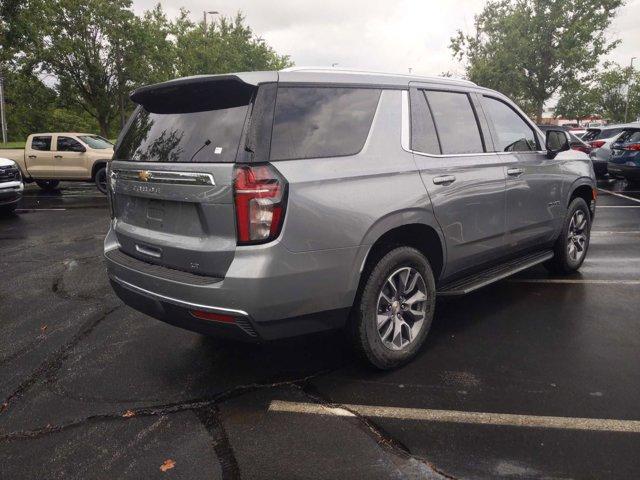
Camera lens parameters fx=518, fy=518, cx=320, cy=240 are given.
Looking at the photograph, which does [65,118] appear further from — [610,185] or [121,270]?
[121,270]

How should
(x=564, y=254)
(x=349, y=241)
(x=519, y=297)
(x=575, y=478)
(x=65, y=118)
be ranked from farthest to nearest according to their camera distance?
(x=65, y=118) < (x=564, y=254) < (x=519, y=297) < (x=349, y=241) < (x=575, y=478)

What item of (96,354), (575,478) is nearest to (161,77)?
(96,354)

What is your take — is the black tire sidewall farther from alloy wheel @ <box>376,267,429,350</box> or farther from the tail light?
the tail light

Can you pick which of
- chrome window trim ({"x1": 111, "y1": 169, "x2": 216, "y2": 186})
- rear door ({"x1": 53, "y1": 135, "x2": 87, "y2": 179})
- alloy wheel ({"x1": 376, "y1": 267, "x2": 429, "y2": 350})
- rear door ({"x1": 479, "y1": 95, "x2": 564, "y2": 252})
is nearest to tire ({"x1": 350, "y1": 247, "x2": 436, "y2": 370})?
alloy wheel ({"x1": 376, "y1": 267, "x2": 429, "y2": 350})

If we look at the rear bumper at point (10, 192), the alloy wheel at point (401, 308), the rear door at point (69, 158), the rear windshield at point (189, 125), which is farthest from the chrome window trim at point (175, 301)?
the rear door at point (69, 158)

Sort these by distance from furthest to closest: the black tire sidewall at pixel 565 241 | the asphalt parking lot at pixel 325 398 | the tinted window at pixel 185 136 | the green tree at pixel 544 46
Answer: the green tree at pixel 544 46
the black tire sidewall at pixel 565 241
the tinted window at pixel 185 136
the asphalt parking lot at pixel 325 398

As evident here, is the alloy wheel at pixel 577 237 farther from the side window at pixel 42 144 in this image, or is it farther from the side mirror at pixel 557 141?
the side window at pixel 42 144

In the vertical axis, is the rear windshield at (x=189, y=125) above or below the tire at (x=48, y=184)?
above

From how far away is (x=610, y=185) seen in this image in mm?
15508

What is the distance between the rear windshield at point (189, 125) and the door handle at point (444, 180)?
56.6 inches

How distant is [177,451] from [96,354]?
4.99 feet

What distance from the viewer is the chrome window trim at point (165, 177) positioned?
110 inches

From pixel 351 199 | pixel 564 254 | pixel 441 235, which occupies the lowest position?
pixel 564 254

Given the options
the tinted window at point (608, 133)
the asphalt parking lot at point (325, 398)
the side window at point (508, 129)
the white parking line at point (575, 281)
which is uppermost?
the tinted window at point (608, 133)
